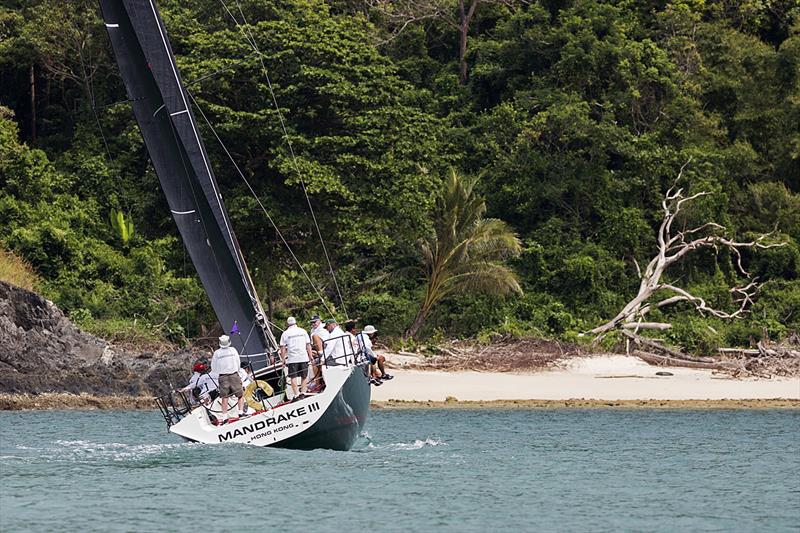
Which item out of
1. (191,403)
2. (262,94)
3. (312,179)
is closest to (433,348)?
(312,179)

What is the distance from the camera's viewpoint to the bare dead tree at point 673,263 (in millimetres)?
35812

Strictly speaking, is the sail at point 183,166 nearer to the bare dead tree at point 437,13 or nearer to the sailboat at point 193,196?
the sailboat at point 193,196

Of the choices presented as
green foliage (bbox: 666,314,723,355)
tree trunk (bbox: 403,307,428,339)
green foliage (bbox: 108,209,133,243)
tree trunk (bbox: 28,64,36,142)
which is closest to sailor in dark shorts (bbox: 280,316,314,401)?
tree trunk (bbox: 403,307,428,339)

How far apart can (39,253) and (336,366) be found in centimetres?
1788

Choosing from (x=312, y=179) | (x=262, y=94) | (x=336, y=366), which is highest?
(x=262, y=94)

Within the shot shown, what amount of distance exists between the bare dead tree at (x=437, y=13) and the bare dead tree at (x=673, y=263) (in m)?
8.85

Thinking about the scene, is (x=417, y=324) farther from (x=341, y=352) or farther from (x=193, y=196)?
(x=341, y=352)

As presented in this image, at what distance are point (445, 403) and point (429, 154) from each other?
8.45 m

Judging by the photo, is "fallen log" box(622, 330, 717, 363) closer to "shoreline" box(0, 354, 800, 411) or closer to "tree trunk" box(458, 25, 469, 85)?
"shoreline" box(0, 354, 800, 411)

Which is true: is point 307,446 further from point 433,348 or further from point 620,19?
point 620,19

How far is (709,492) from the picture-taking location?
19375mm

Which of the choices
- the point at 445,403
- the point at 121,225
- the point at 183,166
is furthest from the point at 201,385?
the point at 121,225

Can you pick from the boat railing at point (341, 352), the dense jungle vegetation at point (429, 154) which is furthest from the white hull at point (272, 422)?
the dense jungle vegetation at point (429, 154)

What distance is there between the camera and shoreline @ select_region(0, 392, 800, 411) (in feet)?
96.9
